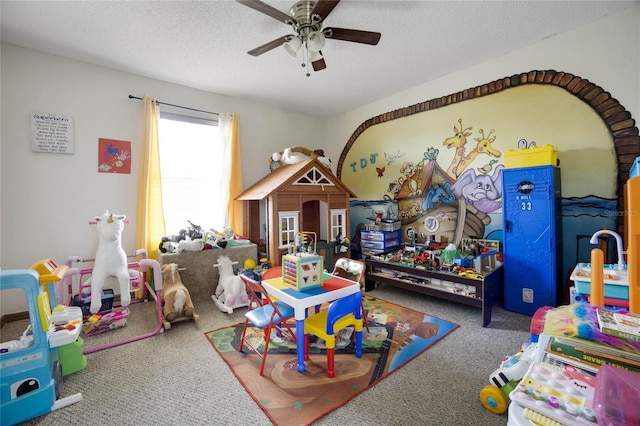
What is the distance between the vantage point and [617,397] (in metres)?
0.58

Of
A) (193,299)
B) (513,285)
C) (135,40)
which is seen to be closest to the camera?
(135,40)

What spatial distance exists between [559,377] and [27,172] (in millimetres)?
4598

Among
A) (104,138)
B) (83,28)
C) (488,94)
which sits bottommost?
(104,138)

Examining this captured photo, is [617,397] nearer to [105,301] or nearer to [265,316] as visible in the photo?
[265,316]

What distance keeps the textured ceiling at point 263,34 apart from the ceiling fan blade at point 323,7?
42 centimetres

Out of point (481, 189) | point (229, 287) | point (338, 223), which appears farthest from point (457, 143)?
point (229, 287)

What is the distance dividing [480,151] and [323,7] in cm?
267

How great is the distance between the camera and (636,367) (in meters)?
0.67

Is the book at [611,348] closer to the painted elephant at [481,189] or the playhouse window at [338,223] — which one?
the painted elephant at [481,189]

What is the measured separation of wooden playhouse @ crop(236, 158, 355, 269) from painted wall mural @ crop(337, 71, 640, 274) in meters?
0.93

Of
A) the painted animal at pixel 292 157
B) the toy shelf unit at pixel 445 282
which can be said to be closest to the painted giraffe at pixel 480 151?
the toy shelf unit at pixel 445 282

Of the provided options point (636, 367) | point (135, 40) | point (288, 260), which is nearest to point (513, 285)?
point (288, 260)

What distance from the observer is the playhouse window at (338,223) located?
168 inches

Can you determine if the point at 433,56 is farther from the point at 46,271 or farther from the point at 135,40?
the point at 46,271
